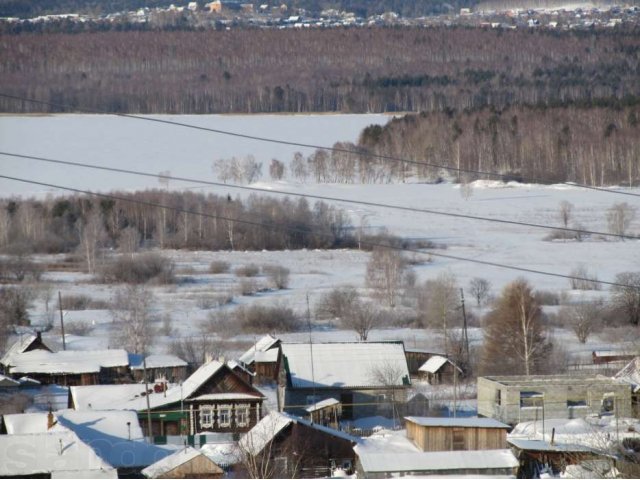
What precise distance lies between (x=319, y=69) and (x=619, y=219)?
1690 inches

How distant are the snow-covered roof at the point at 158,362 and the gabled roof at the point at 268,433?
445 cm

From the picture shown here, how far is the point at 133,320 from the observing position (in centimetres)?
1698

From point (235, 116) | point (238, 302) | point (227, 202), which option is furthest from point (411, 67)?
point (238, 302)

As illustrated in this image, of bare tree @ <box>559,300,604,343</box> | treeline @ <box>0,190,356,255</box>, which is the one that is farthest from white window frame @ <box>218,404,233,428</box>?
treeline @ <box>0,190,356,255</box>

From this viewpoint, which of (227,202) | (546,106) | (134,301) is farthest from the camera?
(546,106)

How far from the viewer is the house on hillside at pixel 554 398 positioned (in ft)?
37.5

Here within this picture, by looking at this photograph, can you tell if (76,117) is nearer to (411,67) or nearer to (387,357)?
(411,67)

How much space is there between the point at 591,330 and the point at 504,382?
17.1ft

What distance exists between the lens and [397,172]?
3628 centimetres

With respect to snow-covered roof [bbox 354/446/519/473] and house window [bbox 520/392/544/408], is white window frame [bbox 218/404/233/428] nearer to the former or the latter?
house window [bbox 520/392/544/408]

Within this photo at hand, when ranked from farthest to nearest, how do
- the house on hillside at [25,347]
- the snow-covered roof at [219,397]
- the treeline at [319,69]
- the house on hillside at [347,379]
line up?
the treeline at [319,69], the house on hillside at [25,347], the house on hillside at [347,379], the snow-covered roof at [219,397]

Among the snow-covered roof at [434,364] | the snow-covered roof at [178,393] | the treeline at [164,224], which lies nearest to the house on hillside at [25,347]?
the snow-covered roof at [178,393]

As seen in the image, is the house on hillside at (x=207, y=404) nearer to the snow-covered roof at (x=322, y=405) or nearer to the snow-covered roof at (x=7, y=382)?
the snow-covered roof at (x=322, y=405)

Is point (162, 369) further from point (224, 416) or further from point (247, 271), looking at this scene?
point (247, 271)
